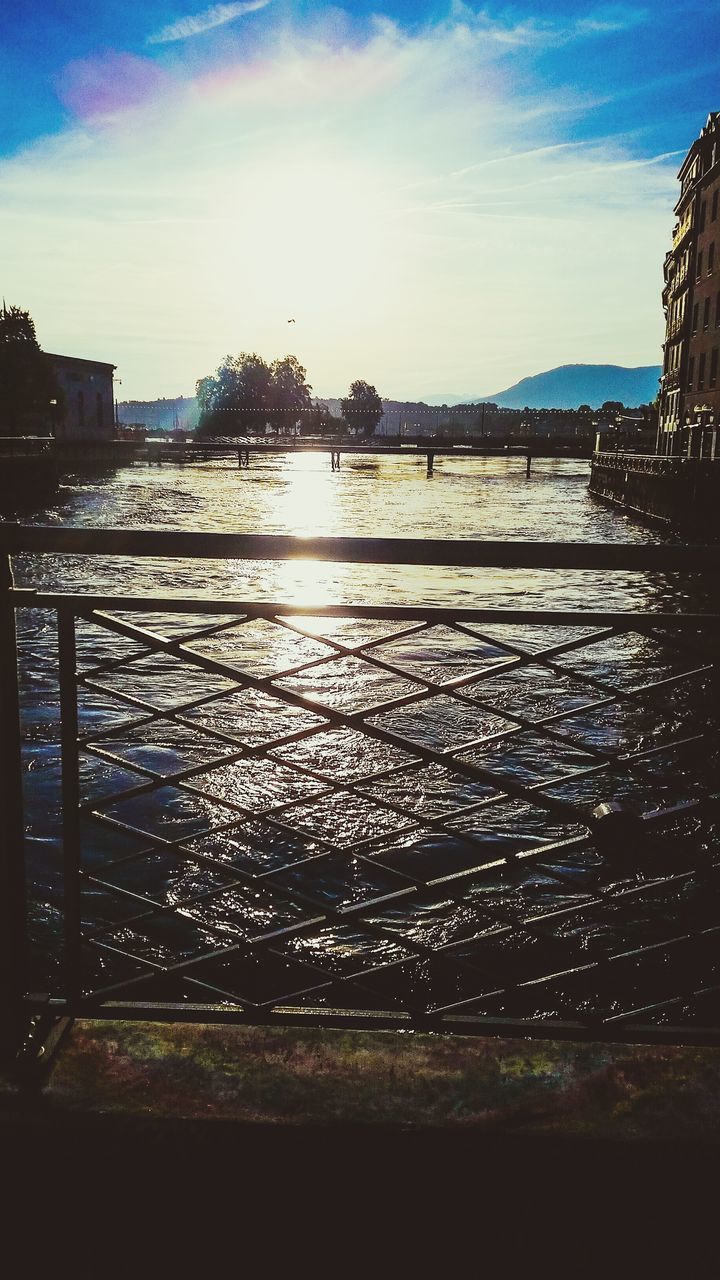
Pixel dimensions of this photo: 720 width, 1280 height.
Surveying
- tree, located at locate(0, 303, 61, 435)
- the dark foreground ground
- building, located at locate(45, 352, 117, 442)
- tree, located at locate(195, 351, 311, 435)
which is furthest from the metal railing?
tree, located at locate(195, 351, 311, 435)

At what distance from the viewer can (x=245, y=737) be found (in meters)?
7.13

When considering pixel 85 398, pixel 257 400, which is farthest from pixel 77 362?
pixel 257 400

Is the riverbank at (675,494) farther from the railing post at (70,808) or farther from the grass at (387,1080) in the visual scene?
the railing post at (70,808)

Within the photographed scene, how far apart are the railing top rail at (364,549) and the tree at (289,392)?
129390 millimetres

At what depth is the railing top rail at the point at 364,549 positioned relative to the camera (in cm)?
193

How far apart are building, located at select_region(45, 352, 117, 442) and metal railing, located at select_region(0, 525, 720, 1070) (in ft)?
250

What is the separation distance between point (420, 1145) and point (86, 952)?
2.68 metres

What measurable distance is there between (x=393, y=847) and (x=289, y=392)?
13675 centimetres

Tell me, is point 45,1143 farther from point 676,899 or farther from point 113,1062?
point 676,899

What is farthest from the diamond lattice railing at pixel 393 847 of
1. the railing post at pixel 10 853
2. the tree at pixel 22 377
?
the tree at pixel 22 377

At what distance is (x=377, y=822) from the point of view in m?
5.53

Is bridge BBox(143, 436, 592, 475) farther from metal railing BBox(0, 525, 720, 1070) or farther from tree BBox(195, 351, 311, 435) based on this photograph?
metal railing BBox(0, 525, 720, 1070)

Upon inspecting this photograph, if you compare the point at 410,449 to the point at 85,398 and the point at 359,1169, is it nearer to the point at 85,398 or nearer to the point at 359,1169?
the point at 85,398

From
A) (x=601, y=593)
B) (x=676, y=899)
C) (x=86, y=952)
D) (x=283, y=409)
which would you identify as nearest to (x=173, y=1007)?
(x=86, y=952)
